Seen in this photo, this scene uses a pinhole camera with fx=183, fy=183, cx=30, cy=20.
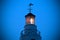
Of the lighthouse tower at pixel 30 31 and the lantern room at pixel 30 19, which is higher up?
the lantern room at pixel 30 19

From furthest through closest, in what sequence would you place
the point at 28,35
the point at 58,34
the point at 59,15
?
the point at 59,15 < the point at 58,34 < the point at 28,35

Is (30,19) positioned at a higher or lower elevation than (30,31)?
higher

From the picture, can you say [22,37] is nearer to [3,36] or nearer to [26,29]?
Result: [26,29]

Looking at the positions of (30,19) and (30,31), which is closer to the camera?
(30,31)

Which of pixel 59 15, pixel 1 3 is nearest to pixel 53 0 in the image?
pixel 59 15

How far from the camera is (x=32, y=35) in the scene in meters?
17.3

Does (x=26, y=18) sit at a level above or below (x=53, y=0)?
below

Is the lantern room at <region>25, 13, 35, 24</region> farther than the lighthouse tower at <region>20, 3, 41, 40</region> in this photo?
Yes

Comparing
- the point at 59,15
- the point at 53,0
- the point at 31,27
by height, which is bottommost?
the point at 31,27

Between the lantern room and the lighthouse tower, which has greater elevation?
the lantern room

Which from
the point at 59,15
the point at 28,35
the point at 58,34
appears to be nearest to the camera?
the point at 28,35

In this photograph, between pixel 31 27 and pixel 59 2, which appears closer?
pixel 31 27

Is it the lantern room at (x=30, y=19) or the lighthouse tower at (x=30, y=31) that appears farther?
the lantern room at (x=30, y=19)

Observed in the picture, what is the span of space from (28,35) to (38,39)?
1041 mm
